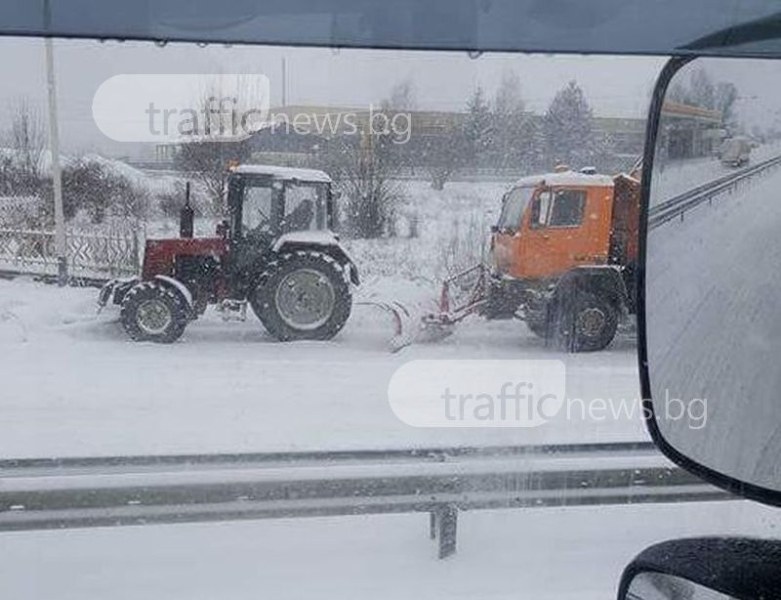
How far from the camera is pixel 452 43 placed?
137cm

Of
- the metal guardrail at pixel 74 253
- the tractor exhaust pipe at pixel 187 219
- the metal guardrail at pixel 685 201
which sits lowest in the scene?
the metal guardrail at pixel 74 253

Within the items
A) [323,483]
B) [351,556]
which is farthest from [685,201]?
[351,556]

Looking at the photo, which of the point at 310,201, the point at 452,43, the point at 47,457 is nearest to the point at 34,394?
the point at 47,457

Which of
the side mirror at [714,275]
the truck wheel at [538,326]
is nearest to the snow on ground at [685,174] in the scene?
the side mirror at [714,275]

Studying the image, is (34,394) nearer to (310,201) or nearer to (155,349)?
(155,349)

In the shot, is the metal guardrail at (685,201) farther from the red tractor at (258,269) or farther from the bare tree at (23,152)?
the bare tree at (23,152)

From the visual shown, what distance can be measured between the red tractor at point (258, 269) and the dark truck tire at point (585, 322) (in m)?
0.34

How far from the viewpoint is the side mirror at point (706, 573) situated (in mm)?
1098

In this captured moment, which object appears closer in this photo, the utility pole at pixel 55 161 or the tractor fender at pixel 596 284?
the utility pole at pixel 55 161

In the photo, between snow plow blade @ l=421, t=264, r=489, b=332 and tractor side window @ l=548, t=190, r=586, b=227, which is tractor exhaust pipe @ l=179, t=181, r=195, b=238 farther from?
tractor side window @ l=548, t=190, r=586, b=227

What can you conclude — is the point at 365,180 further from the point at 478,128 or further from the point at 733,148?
the point at 733,148

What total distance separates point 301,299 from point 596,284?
48 cm

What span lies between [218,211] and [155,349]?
25 cm

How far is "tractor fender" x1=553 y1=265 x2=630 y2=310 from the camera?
151cm
